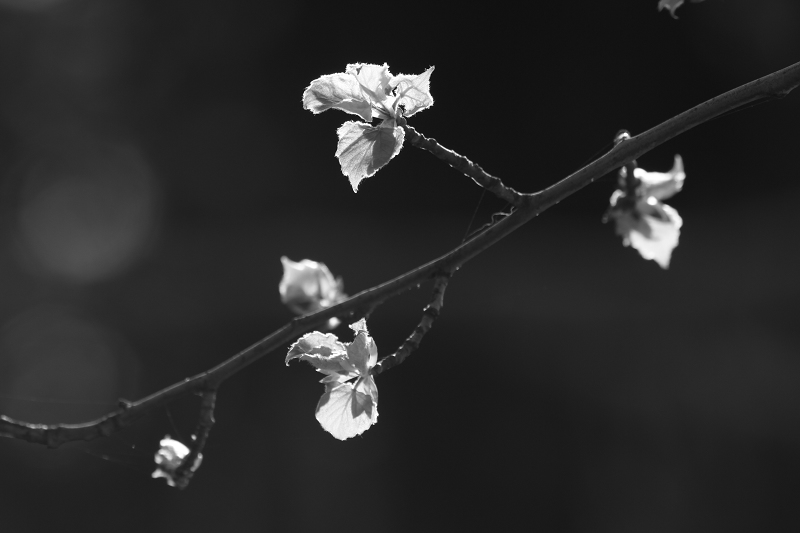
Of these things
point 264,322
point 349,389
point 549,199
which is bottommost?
point 349,389

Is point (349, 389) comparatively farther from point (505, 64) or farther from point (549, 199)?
point (505, 64)

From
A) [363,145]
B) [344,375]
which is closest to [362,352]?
[344,375]

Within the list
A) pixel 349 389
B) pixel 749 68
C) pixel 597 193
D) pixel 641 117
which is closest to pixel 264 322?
pixel 597 193

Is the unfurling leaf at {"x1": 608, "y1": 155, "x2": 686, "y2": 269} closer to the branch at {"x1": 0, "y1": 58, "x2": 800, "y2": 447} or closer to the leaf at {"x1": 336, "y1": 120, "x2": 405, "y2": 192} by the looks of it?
the branch at {"x1": 0, "y1": 58, "x2": 800, "y2": 447}

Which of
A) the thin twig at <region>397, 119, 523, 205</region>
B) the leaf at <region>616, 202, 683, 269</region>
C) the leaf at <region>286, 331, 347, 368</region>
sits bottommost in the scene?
the leaf at <region>286, 331, 347, 368</region>

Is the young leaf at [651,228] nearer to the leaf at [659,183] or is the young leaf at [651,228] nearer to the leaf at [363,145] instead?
the leaf at [659,183]

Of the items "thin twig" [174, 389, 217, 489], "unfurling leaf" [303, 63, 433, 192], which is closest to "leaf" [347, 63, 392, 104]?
"unfurling leaf" [303, 63, 433, 192]
